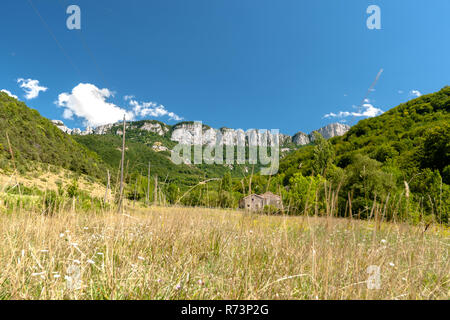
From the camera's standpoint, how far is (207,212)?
415 centimetres

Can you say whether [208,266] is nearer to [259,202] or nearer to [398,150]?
[259,202]

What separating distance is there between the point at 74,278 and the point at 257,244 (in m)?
1.79

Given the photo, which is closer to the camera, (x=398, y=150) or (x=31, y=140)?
(x=398, y=150)

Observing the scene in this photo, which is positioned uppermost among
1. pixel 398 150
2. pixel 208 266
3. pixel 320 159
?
pixel 398 150

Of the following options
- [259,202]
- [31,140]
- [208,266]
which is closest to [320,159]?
[259,202]

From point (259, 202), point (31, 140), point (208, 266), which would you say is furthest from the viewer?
point (31, 140)

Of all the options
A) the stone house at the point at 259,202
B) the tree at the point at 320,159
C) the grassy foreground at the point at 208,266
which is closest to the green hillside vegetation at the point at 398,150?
the tree at the point at 320,159

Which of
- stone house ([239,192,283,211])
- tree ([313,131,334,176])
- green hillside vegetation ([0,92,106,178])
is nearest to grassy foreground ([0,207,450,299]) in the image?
stone house ([239,192,283,211])

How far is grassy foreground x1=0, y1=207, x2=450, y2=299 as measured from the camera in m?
1.42

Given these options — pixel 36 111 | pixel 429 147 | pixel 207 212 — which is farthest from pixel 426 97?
pixel 36 111

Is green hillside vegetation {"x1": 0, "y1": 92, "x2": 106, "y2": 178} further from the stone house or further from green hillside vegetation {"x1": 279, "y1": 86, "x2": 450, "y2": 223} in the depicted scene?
green hillside vegetation {"x1": 279, "y1": 86, "x2": 450, "y2": 223}

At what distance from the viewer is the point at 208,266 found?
2154 mm
